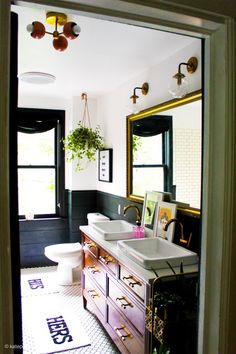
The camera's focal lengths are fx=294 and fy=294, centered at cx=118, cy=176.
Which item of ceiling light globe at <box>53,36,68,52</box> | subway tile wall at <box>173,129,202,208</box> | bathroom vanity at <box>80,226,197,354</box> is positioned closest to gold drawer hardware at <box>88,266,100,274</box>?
→ bathroom vanity at <box>80,226,197,354</box>

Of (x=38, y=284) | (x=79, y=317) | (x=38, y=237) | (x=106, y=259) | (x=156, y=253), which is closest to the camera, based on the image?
(x=156, y=253)

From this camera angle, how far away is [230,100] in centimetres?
96

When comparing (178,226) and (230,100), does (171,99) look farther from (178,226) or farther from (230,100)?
(230,100)

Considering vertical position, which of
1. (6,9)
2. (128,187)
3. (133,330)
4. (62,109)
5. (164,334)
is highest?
(62,109)

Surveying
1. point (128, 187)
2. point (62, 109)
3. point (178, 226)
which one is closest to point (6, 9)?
point (178, 226)

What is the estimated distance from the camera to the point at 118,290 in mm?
2168

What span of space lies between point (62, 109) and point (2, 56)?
12.2 ft

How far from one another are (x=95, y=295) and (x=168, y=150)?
1.48 metres

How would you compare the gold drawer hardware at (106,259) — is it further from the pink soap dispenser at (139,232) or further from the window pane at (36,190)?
the window pane at (36,190)

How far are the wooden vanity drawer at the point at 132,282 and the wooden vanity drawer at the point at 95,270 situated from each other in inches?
17.4

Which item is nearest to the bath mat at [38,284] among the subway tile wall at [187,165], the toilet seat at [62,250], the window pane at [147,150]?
the toilet seat at [62,250]

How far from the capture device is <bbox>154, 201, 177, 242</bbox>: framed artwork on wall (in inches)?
90.0

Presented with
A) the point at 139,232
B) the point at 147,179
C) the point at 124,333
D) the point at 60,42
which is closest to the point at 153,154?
the point at 147,179

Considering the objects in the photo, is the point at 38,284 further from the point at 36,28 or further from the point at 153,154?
the point at 36,28
